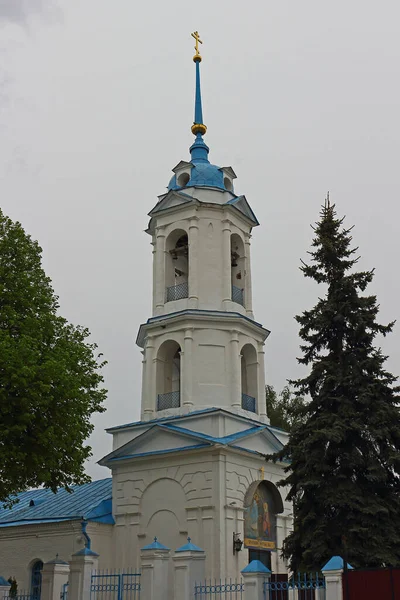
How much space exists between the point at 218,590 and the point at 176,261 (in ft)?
44.5

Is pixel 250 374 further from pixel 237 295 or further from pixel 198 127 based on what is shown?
pixel 198 127

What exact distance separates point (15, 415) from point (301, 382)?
280 inches

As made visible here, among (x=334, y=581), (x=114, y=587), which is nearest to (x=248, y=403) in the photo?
(x=114, y=587)

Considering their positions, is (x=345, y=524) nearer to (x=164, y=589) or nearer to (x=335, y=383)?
(x=335, y=383)

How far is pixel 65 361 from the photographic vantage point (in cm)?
1989

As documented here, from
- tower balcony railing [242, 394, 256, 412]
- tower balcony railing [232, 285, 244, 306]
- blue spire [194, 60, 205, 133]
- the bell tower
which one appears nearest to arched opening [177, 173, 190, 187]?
the bell tower

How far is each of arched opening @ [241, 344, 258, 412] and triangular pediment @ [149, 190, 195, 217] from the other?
574 cm

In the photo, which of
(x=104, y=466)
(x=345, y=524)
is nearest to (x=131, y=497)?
(x=104, y=466)

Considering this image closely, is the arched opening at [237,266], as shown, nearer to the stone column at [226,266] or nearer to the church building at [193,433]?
the church building at [193,433]

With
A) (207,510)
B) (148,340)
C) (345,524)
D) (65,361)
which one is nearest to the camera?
(345,524)

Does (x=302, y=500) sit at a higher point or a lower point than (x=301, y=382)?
lower

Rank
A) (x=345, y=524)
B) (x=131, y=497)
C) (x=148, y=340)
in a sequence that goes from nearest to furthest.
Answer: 1. (x=345, y=524)
2. (x=131, y=497)
3. (x=148, y=340)

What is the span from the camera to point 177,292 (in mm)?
27328

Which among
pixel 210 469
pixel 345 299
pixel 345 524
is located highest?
pixel 345 299
